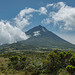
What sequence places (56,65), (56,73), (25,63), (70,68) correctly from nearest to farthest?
1. (70,68)
2. (56,73)
3. (56,65)
4. (25,63)

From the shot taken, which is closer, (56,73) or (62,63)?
(56,73)

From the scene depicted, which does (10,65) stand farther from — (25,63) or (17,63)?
(25,63)

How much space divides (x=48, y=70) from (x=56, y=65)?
2.57 m

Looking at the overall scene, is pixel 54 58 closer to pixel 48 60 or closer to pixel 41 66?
pixel 48 60

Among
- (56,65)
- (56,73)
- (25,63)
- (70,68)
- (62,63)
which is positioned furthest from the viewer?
(25,63)

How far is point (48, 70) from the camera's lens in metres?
25.5

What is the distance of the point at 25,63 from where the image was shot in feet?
106

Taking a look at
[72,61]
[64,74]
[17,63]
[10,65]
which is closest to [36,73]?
[64,74]

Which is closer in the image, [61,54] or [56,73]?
[56,73]

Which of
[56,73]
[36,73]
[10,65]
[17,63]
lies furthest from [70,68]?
[10,65]

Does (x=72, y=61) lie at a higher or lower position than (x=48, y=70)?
higher

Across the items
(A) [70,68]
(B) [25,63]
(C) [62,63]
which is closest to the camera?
(A) [70,68]

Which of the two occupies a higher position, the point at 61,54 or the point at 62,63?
the point at 61,54

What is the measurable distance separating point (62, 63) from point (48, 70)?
5.29 m
